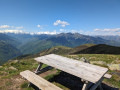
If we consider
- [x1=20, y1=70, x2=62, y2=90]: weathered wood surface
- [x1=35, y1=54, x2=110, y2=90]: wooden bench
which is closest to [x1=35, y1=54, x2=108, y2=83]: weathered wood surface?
[x1=35, y1=54, x2=110, y2=90]: wooden bench

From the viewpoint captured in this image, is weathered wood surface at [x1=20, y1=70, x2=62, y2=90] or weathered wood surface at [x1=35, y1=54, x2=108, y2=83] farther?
weathered wood surface at [x1=20, y1=70, x2=62, y2=90]

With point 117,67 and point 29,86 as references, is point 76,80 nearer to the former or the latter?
point 29,86

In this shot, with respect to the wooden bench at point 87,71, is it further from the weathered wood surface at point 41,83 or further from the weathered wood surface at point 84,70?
the weathered wood surface at point 41,83

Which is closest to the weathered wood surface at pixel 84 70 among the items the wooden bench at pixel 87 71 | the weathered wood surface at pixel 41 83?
the wooden bench at pixel 87 71

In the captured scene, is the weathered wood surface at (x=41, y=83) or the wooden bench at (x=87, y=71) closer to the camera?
the wooden bench at (x=87, y=71)

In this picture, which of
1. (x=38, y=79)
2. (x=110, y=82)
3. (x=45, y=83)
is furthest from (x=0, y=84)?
(x=110, y=82)

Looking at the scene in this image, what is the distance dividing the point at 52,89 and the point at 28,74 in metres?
3.08

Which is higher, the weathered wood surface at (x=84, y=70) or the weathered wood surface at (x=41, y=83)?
the weathered wood surface at (x=84, y=70)

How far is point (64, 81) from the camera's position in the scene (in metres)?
9.12

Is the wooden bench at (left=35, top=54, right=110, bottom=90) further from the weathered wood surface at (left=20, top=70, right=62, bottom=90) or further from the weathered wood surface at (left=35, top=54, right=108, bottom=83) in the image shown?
the weathered wood surface at (left=20, top=70, right=62, bottom=90)

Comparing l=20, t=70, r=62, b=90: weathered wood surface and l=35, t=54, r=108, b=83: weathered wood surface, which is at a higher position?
l=35, t=54, r=108, b=83: weathered wood surface

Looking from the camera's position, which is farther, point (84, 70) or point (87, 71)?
point (84, 70)

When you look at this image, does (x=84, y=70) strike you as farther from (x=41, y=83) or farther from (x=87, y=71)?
(x=41, y=83)

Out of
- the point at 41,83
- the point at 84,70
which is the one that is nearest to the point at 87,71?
the point at 84,70
